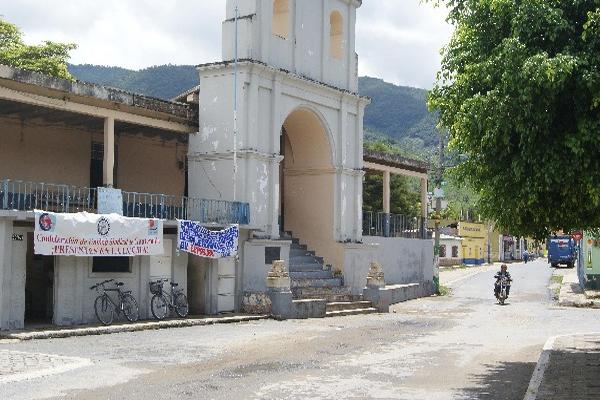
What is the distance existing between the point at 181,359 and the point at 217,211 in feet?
32.5

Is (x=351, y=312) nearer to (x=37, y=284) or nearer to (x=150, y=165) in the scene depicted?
(x=150, y=165)

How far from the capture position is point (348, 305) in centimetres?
2502

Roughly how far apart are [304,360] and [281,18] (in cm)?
1509

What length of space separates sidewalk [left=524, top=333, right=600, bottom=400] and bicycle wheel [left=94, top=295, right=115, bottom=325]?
1017cm

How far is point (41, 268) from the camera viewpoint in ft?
68.7

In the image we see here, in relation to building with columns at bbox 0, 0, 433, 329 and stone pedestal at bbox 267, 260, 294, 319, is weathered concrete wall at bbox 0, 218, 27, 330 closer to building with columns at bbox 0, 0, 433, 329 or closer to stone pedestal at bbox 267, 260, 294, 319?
building with columns at bbox 0, 0, 433, 329

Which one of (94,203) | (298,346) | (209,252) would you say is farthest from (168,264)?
(298,346)

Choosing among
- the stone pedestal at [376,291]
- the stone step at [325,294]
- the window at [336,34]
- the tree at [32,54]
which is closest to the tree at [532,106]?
the stone step at [325,294]

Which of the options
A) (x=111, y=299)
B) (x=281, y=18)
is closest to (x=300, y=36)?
(x=281, y=18)

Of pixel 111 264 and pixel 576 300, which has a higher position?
pixel 111 264

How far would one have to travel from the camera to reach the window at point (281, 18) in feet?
84.4

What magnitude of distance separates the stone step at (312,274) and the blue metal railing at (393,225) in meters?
4.38

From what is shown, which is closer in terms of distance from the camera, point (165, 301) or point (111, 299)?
point (111, 299)

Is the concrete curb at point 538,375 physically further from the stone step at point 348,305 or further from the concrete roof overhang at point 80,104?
the concrete roof overhang at point 80,104
